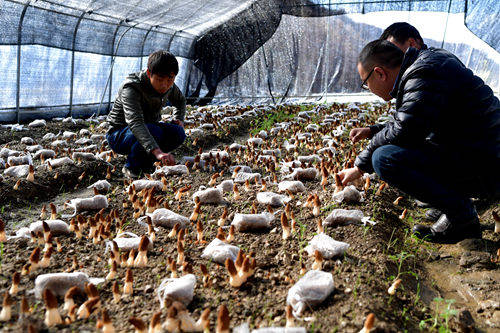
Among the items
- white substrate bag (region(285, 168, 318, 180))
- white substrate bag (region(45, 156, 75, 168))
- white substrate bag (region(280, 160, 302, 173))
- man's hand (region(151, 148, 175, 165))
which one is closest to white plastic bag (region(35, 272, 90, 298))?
man's hand (region(151, 148, 175, 165))

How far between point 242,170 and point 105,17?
24.8 feet

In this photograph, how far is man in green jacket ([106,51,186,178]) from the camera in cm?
450

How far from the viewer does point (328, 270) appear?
254 centimetres

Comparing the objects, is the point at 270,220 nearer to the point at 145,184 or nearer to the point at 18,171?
the point at 145,184

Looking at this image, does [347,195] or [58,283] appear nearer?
[58,283]

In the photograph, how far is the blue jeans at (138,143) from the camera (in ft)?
16.8

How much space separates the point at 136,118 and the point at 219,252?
8.75 feet

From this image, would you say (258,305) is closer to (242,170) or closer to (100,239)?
(100,239)

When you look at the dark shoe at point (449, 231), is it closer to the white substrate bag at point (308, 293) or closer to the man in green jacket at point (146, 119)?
the white substrate bag at point (308, 293)

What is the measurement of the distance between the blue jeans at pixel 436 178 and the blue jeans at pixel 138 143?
9.90 ft

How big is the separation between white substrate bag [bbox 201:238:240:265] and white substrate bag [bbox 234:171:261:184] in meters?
1.89

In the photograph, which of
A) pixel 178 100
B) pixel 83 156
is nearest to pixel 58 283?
pixel 83 156

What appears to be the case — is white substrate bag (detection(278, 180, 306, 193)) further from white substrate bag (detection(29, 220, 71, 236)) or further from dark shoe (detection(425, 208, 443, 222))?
white substrate bag (detection(29, 220, 71, 236))

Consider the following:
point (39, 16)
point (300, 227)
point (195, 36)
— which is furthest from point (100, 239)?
point (195, 36)
